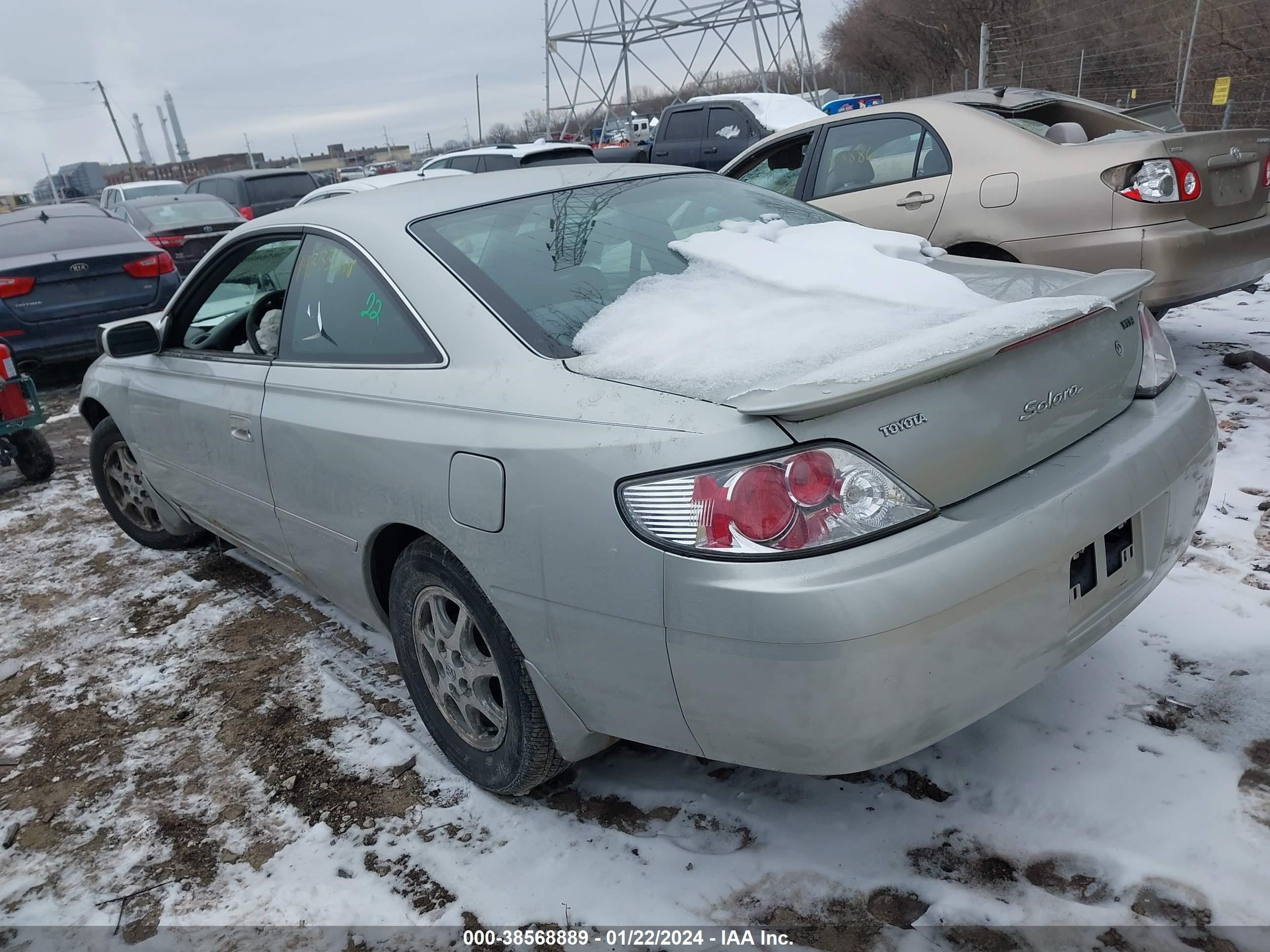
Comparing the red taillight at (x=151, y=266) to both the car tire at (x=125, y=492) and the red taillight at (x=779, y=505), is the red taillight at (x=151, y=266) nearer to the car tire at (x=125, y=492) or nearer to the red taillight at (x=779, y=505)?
the car tire at (x=125, y=492)

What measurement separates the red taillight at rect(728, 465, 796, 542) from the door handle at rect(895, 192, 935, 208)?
3.91 metres

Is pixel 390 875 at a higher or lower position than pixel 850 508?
lower

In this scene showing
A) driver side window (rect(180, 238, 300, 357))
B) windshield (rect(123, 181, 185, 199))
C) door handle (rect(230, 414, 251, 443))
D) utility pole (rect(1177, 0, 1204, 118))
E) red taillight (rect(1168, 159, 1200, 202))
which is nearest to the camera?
door handle (rect(230, 414, 251, 443))

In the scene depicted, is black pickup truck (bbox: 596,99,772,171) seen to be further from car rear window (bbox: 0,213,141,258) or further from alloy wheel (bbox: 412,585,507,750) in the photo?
alloy wheel (bbox: 412,585,507,750)

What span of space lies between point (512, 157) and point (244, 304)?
905 centimetres

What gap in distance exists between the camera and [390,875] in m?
2.22

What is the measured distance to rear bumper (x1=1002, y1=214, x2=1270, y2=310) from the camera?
4262mm

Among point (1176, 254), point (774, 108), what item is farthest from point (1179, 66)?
point (1176, 254)

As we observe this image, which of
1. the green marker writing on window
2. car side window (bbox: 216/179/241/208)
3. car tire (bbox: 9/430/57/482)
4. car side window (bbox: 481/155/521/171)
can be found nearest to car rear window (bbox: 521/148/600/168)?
car side window (bbox: 481/155/521/171)

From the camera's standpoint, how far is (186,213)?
11953 mm

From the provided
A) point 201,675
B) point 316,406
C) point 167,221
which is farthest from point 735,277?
point 167,221

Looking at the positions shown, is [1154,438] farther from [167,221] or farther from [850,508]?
[167,221]

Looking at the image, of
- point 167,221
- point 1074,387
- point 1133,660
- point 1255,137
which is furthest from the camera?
point 167,221

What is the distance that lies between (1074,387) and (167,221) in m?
12.2
